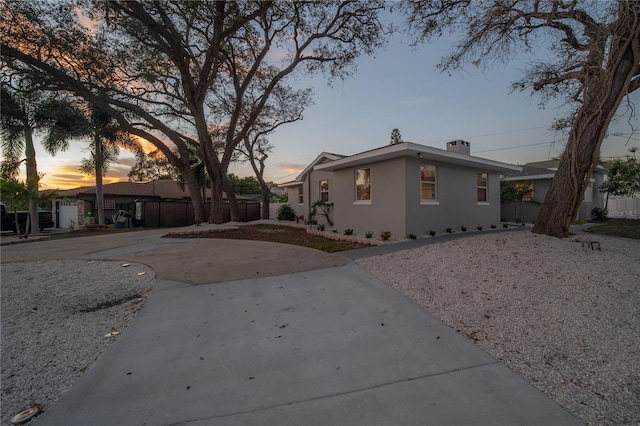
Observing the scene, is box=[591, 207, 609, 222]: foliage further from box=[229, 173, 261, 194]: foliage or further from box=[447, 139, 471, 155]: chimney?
box=[229, 173, 261, 194]: foliage

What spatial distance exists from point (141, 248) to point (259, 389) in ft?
25.3

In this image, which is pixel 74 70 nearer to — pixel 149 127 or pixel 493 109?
pixel 149 127

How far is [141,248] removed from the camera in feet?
27.4

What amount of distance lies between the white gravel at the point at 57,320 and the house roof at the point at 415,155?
268 inches

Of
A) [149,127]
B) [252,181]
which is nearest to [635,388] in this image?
[149,127]

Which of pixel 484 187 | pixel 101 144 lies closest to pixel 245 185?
pixel 101 144

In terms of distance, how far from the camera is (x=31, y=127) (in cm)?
1474

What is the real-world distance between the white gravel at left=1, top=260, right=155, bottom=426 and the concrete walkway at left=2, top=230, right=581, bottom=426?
0.82ft

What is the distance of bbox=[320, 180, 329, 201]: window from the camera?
51.0 feet

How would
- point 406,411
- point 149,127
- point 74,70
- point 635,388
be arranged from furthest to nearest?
point 149,127, point 74,70, point 635,388, point 406,411

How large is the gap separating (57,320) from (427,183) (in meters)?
9.59

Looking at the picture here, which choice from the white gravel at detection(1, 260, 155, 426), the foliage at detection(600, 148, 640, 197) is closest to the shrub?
the white gravel at detection(1, 260, 155, 426)

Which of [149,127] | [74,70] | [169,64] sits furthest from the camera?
[149,127]

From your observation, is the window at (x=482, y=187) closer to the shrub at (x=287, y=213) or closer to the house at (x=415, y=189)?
the house at (x=415, y=189)
